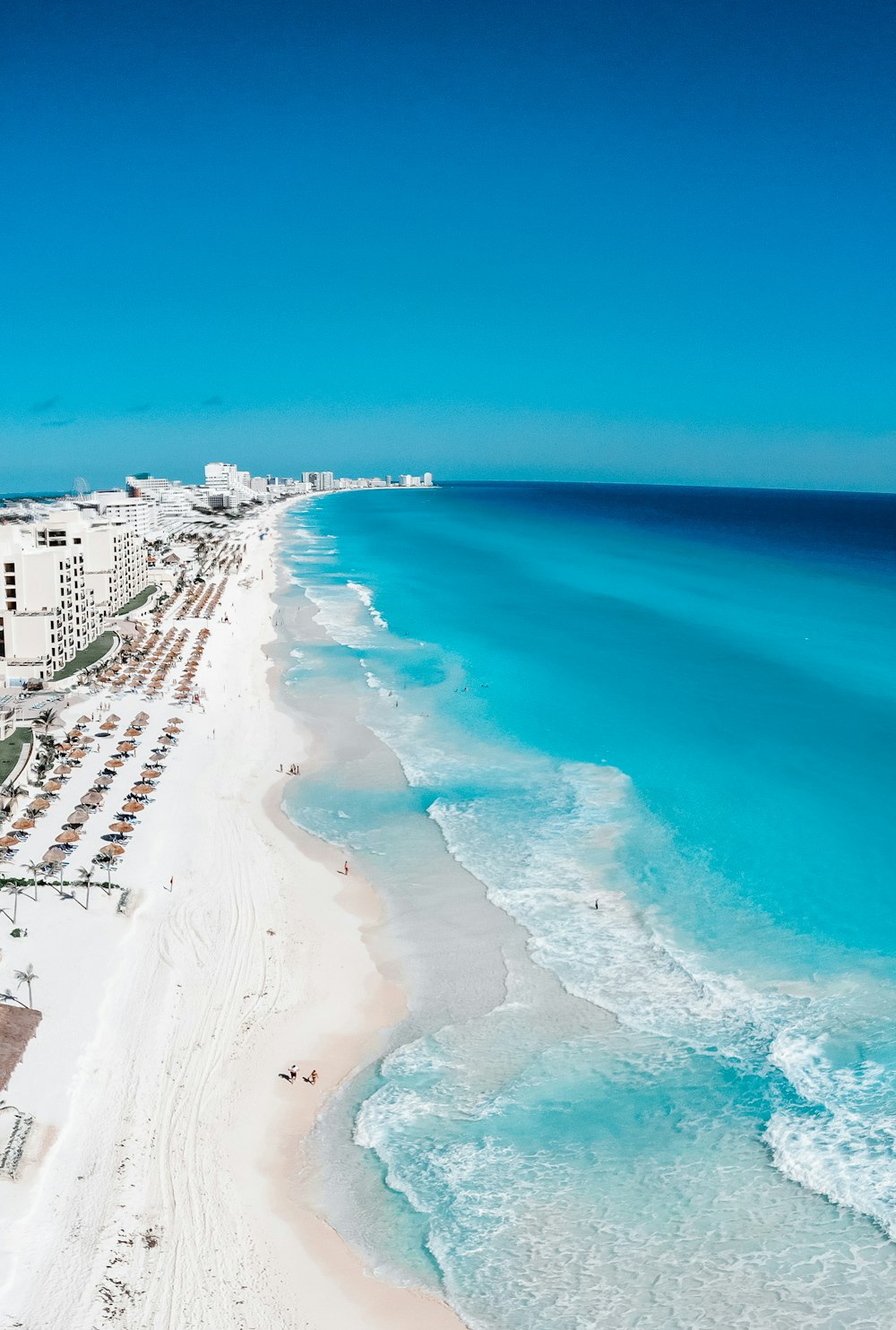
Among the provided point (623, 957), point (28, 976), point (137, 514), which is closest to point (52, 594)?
point (28, 976)

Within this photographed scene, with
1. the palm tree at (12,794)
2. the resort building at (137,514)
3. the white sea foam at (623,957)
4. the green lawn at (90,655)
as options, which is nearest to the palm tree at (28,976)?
the palm tree at (12,794)

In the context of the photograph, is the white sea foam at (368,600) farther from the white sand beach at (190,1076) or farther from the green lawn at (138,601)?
the white sand beach at (190,1076)

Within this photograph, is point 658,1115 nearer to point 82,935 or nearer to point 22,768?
point 82,935

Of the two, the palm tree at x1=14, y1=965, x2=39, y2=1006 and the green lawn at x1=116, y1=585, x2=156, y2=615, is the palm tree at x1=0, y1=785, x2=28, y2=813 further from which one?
the green lawn at x1=116, y1=585, x2=156, y2=615

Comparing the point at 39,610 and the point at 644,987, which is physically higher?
the point at 39,610

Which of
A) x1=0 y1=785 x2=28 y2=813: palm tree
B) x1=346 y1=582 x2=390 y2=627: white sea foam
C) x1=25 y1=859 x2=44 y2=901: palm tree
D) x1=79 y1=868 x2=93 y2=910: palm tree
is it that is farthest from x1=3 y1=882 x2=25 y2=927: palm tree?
x1=346 y1=582 x2=390 y2=627: white sea foam

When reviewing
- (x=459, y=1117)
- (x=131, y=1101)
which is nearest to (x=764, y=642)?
(x=459, y=1117)

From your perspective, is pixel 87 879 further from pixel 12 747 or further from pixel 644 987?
pixel 644 987
